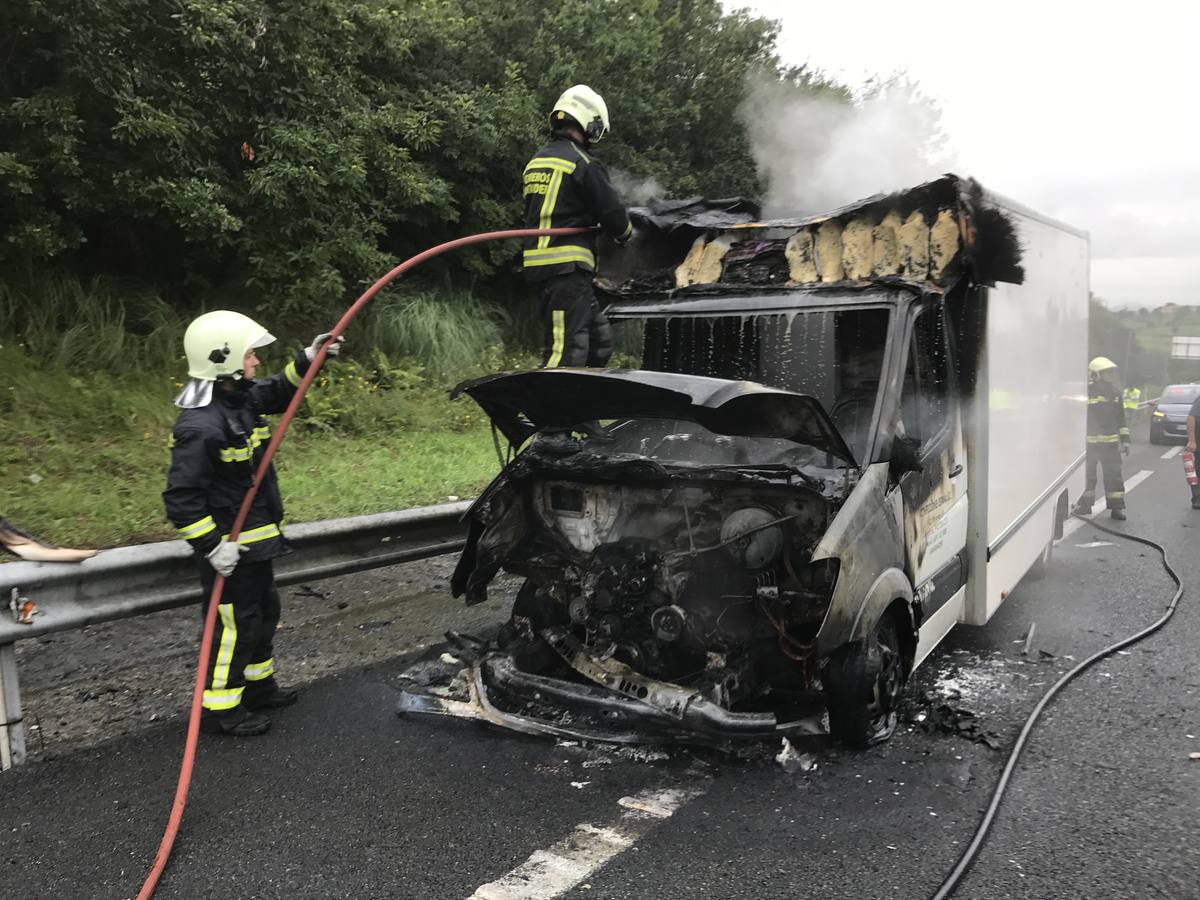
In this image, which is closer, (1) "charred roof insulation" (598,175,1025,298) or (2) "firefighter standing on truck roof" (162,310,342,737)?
(2) "firefighter standing on truck roof" (162,310,342,737)

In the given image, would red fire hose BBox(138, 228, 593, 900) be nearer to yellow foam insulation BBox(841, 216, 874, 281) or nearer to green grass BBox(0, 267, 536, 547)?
yellow foam insulation BBox(841, 216, 874, 281)

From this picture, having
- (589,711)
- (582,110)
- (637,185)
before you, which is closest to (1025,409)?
(582,110)

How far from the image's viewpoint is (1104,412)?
10406 mm

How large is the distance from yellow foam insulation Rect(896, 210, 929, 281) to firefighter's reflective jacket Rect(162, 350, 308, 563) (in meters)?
2.84

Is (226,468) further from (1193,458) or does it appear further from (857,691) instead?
(1193,458)

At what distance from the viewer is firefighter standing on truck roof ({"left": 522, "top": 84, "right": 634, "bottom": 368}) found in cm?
495

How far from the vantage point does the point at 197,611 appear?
5.20 m

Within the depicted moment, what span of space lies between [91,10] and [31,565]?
580 centimetres

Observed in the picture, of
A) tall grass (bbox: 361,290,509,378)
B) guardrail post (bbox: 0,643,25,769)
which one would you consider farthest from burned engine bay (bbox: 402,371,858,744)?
tall grass (bbox: 361,290,509,378)

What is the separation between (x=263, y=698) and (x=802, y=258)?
327 centimetres

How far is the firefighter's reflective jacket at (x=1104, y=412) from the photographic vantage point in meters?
10.3

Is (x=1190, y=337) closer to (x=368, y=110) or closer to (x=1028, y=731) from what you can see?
(x=368, y=110)

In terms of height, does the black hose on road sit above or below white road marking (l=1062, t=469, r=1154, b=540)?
above

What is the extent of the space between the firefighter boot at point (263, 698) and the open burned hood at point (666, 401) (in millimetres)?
1554
